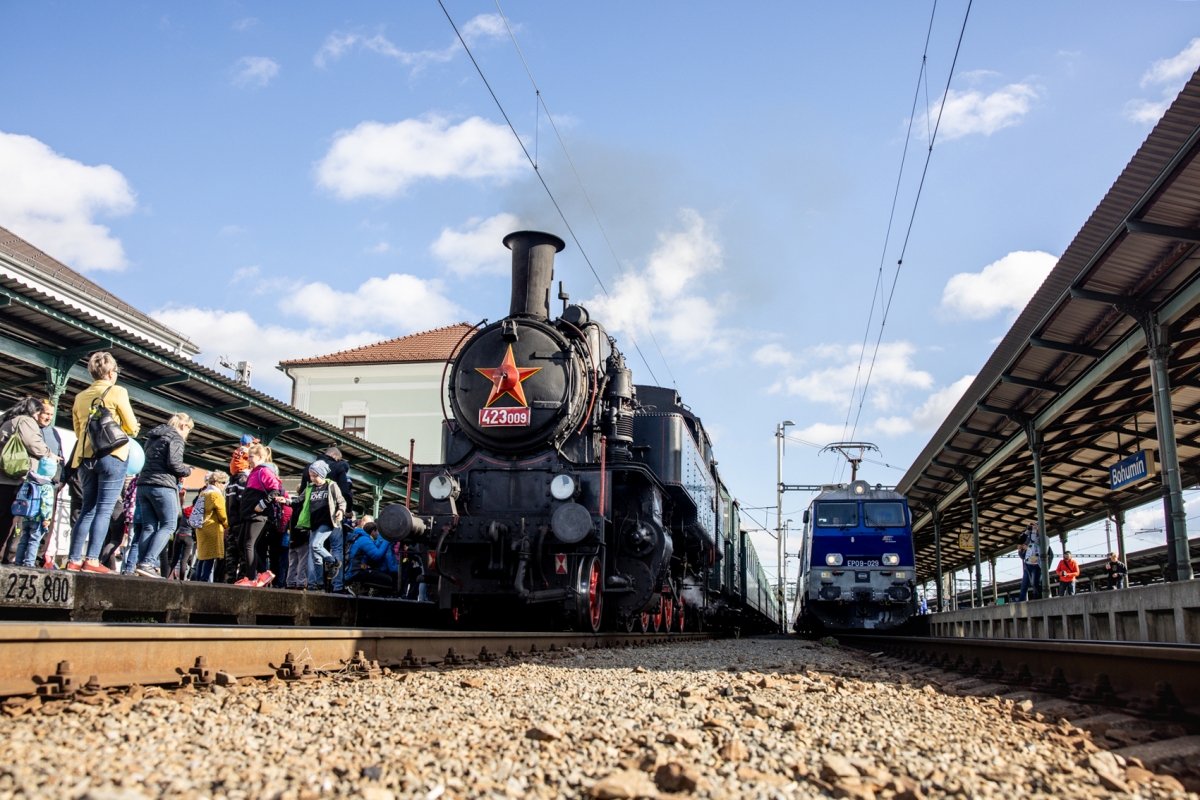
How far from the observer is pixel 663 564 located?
10062mm

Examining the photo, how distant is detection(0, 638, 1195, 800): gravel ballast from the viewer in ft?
7.45

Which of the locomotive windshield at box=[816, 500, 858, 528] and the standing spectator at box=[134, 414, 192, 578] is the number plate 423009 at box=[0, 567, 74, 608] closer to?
the standing spectator at box=[134, 414, 192, 578]

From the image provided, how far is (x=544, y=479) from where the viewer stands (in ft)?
30.5

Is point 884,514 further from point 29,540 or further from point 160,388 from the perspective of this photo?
point 29,540

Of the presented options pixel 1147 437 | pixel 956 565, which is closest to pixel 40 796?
pixel 1147 437

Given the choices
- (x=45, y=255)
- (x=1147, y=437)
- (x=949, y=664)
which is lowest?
(x=949, y=664)

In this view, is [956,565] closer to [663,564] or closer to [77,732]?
[663,564]

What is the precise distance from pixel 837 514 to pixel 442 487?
9.54 m

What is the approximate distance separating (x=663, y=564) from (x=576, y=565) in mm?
1485

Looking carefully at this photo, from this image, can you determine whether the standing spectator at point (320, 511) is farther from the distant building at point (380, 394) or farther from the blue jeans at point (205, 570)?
the distant building at point (380, 394)

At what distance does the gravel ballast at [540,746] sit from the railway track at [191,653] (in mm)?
142

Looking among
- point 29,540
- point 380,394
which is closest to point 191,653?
point 29,540

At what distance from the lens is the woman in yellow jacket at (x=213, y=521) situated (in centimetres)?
755

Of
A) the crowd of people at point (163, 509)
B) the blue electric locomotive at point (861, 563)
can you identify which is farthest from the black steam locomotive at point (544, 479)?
the blue electric locomotive at point (861, 563)
